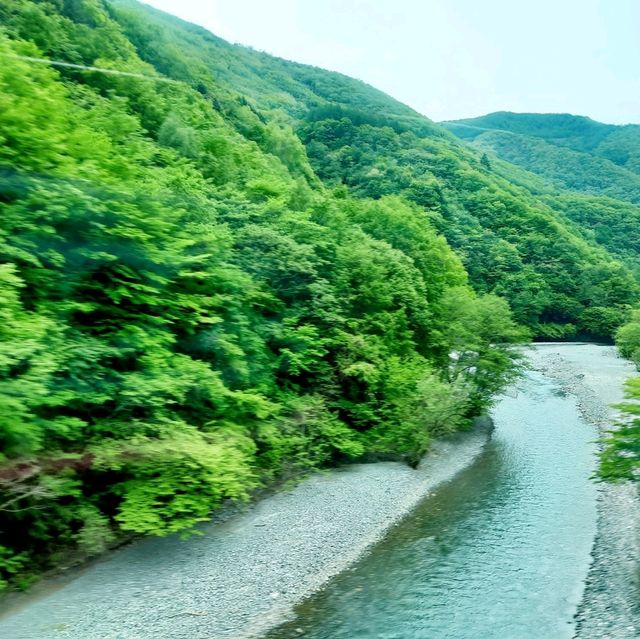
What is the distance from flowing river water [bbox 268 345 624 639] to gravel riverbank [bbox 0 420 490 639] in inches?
33.0

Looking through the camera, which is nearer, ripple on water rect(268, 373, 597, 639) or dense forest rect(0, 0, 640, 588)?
ripple on water rect(268, 373, 597, 639)

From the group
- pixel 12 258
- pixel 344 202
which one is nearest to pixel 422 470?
pixel 12 258

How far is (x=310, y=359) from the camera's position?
79.5 feet

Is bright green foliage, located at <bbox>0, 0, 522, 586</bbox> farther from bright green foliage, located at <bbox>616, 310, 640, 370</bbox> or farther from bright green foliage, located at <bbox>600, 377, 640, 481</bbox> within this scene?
bright green foliage, located at <bbox>616, 310, 640, 370</bbox>

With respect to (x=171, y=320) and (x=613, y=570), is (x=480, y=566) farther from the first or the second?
(x=171, y=320)

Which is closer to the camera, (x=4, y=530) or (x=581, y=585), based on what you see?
(x=4, y=530)

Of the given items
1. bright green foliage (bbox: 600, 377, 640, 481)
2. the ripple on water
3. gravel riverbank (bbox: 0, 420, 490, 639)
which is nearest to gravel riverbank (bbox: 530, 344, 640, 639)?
the ripple on water

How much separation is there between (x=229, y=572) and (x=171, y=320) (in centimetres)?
813

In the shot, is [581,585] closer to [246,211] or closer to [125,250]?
[125,250]

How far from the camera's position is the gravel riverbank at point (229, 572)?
1316cm

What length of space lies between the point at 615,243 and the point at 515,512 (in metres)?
119

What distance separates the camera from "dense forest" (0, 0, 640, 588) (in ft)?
48.0

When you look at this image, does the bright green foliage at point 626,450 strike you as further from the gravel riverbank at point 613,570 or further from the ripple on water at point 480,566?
the ripple on water at point 480,566

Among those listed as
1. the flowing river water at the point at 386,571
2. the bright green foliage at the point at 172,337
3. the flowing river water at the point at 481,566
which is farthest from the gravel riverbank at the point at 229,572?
the bright green foliage at the point at 172,337
